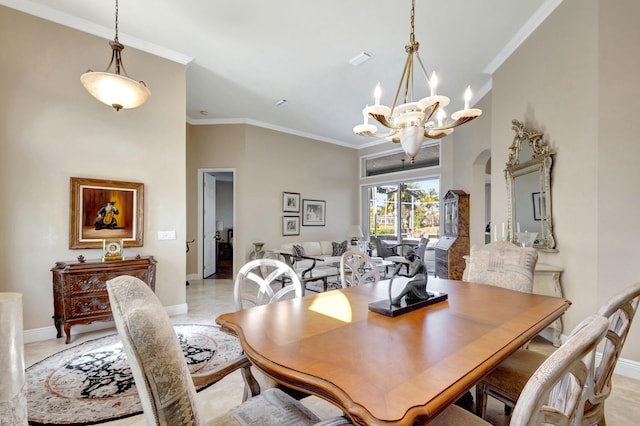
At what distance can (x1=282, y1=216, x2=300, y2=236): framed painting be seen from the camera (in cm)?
655

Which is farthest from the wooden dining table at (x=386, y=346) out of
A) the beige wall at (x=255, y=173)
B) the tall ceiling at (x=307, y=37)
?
the beige wall at (x=255, y=173)

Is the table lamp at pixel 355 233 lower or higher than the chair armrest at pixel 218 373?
higher

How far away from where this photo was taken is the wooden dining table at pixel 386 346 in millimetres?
818

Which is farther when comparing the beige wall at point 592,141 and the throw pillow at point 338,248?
the throw pillow at point 338,248

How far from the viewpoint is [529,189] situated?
316 cm

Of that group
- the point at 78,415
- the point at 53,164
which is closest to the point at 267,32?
the point at 53,164

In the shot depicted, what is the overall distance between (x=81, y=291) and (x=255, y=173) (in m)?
3.77

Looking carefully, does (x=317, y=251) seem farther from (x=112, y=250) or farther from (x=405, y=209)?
(x=112, y=250)

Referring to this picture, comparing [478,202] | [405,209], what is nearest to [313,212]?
[405,209]

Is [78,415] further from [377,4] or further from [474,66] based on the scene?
[474,66]

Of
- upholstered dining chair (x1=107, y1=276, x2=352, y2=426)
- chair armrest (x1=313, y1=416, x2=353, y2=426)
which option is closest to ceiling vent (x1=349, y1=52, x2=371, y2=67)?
upholstered dining chair (x1=107, y1=276, x2=352, y2=426)

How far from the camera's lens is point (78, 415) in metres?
1.86

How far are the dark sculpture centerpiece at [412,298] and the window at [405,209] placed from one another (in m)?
5.40

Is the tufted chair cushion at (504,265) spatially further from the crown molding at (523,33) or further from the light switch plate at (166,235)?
the light switch plate at (166,235)
